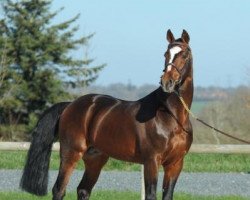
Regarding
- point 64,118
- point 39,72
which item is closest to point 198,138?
point 39,72

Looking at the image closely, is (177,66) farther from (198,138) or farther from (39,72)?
(39,72)

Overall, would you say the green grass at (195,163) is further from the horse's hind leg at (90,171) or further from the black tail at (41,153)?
the horse's hind leg at (90,171)

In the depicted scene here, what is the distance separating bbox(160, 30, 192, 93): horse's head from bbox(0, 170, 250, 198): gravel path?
4.45m

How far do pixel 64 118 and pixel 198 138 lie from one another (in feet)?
68.7

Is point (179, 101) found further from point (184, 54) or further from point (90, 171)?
point (90, 171)

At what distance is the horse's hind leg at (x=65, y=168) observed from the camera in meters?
7.21

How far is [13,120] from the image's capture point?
29562 mm

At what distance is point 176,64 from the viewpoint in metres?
6.21

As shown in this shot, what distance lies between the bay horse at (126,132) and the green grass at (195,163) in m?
6.07

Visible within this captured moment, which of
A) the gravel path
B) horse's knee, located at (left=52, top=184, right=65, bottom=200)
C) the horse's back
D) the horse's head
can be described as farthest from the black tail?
the gravel path

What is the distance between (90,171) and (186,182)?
481 cm

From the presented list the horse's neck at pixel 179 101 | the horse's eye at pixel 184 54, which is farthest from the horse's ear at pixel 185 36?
the horse's neck at pixel 179 101

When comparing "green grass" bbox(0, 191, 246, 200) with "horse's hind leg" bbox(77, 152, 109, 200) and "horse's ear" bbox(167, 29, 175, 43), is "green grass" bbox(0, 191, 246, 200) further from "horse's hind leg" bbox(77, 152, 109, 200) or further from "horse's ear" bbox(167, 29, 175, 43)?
"horse's ear" bbox(167, 29, 175, 43)

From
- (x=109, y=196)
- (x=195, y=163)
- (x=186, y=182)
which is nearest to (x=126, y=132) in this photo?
(x=109, y=196)
